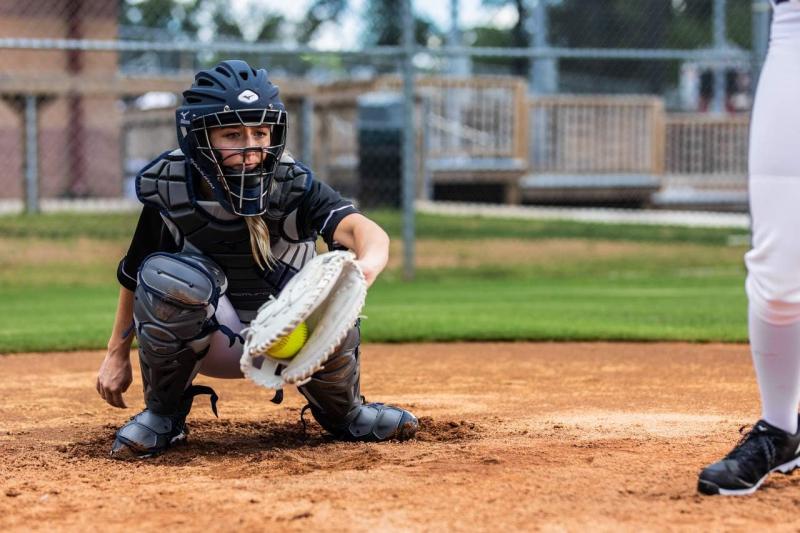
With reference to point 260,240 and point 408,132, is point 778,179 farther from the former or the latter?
point 408,132

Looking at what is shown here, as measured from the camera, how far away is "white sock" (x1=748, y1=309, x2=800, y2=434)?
3.02 metres

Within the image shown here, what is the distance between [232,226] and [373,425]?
79 cm

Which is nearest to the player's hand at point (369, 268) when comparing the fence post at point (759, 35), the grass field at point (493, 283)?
the grass field at point (493, 283)

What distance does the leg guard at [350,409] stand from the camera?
3.73 m

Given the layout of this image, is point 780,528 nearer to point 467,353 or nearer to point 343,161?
point 467,353

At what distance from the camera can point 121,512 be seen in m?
2.93

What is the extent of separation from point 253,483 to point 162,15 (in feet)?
37.4

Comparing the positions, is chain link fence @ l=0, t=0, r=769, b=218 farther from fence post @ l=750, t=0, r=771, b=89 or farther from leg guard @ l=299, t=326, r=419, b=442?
leg guard @ l=299, t=326, r=419, b=442

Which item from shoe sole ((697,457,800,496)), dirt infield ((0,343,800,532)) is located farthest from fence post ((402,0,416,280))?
shoe sole ((697,457,800,496))

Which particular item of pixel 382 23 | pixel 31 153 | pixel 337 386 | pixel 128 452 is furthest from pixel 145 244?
pixel 382 23

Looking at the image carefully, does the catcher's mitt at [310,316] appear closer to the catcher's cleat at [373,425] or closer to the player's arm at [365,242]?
the player's arm at [365,242]

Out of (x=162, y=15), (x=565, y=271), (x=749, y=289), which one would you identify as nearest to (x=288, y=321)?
(x=749, y=289)

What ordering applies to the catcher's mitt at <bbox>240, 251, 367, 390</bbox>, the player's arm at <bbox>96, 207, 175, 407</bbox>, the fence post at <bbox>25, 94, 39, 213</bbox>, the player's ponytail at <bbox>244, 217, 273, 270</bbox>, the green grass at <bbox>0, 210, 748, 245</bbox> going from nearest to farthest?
the catcher's mitt at <bbox>240, 251, 367, 390</bbox> → the player's ponytail at <bbox>244, 217, 273, 270</bbox> → the player's arm at <bbox>96, 207, 175, 407</bbox> → the fence post at <bbox>25, 94, 39, 213</bbox> → the green grass at <bbox>0, 210, 748, 245</bbox>

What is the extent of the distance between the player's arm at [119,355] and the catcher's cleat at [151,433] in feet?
0.53
